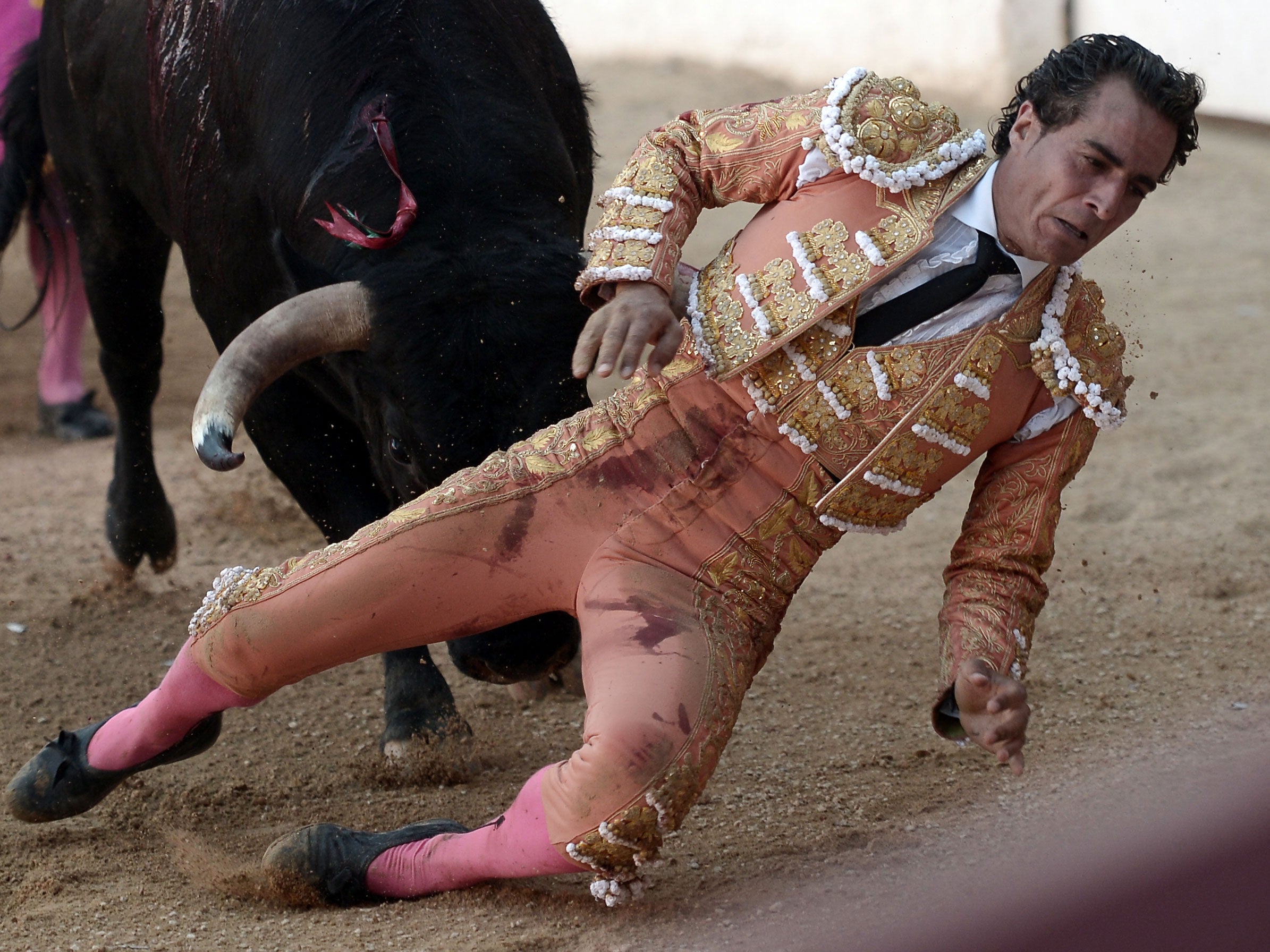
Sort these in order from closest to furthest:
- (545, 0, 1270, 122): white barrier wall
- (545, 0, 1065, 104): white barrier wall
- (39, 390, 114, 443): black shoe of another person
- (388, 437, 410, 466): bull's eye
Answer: (388, 437, 410, 466): bull's eye → (39, 390, 114, 443): black shoe of another person → (545, 0, 1270, 122): white barrier wall → (545, 0, 1065, 104): white barrier wall

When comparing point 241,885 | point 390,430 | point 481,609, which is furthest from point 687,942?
point 390,430

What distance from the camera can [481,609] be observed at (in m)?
2.20

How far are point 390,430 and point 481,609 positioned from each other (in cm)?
50

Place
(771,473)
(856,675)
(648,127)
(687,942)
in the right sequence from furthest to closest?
(648,127) → (856,675) → (771,473) → (687,942)

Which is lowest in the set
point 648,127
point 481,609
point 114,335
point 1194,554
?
point 648,127

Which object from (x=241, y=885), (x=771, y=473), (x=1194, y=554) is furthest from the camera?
(x=1194, y=554)

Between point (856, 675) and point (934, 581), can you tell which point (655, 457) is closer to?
point (856, 675)

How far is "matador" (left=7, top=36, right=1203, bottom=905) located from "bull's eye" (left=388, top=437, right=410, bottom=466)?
1.11ft

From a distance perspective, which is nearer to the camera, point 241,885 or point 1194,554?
point 241,885

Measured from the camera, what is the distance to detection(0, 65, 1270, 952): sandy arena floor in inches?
87.6

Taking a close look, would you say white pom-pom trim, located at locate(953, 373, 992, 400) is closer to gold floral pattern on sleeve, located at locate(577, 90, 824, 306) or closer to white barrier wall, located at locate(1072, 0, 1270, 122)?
gold floral pattern on sleeve, located at locate(577, 90, 824, 306)

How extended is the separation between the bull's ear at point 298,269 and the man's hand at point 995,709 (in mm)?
1327

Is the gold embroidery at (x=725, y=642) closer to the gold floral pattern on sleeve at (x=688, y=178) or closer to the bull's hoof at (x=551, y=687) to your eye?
the gold floral pattern on sleeve at (x=688, y=178)

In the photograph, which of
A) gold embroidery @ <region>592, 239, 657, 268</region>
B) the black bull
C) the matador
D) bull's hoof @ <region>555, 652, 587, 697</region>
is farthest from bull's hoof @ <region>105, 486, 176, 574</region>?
gold embroidery @ <region>592, 239, 657, 268</region>
